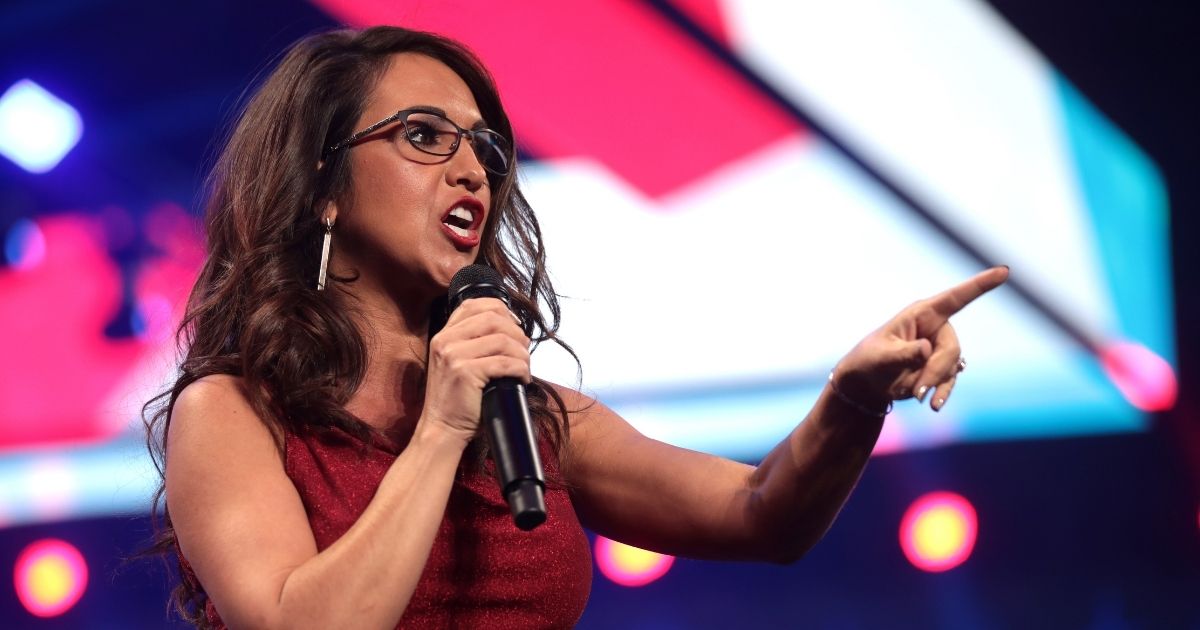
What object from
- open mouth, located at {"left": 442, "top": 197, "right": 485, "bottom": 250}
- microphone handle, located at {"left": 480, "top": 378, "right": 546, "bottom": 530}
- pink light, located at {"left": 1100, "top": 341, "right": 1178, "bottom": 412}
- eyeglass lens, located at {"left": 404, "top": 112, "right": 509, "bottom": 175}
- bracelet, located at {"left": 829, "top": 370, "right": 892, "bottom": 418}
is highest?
pink light, located at {"left": 1100, "top": 341, "right": 1178, "bottom": 412}

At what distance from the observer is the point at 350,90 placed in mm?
1724

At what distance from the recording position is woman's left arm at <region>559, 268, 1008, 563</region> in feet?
4.31

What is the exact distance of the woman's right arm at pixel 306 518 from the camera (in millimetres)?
1232

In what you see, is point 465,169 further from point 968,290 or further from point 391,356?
point 968,290

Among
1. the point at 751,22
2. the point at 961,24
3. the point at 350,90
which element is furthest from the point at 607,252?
the point at 350,90

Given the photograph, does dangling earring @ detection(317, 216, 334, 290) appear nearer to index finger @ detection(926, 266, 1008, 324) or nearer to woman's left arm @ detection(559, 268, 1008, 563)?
woman's left arm @ detection(559, 268, 1008, 563)

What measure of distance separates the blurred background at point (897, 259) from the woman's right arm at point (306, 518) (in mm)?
1412

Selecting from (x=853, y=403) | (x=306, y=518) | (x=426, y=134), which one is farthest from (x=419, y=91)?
(x=853, y=403)

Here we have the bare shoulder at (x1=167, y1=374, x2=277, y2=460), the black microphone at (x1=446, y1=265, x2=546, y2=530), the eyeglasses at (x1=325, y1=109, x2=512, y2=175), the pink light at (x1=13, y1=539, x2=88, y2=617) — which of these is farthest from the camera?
the pink light at (x1=13, y1=539, x2=88, y2=617)

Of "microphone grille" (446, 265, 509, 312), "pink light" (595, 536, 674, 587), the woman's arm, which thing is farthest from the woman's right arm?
"pink light" (595, 536, 674, 587)

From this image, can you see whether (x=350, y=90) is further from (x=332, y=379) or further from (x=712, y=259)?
(x=712, y=259)

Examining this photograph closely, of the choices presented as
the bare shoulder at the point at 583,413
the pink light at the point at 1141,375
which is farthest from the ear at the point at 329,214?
the pink light at the point at 1141,375

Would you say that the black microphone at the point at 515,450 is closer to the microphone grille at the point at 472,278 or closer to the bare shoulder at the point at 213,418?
the microphone grille at the point at 472,278

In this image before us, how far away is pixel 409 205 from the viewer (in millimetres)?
1610
